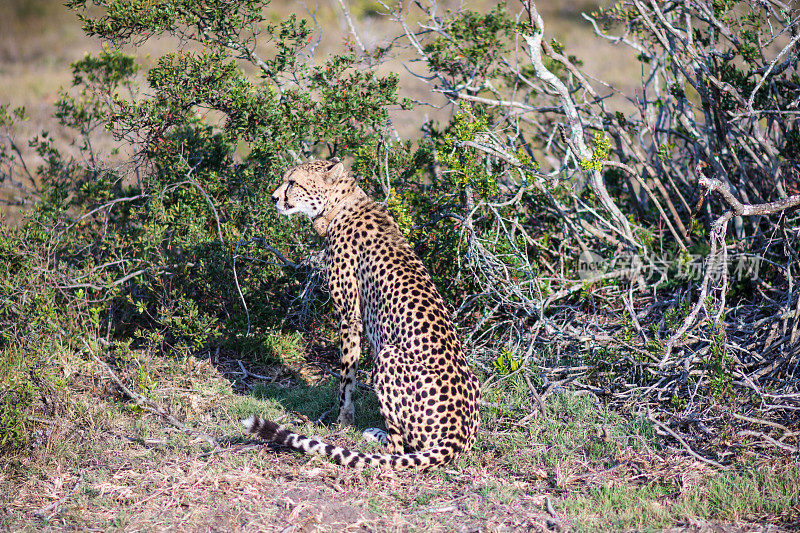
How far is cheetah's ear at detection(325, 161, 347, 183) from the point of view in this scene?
16.4ft

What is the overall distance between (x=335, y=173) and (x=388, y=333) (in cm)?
128

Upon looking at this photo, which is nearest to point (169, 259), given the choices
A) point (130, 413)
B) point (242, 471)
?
point (130, 413)

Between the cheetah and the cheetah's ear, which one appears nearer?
the cheetah

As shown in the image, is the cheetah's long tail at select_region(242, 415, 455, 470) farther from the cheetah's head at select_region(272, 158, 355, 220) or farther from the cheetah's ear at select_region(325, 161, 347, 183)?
the cheetah's ear at select_region(325, 161, 347, 183)

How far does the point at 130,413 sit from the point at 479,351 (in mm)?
2707

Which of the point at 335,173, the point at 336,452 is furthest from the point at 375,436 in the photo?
the point at 335,173

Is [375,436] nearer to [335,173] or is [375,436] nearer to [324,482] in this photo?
[324,482]

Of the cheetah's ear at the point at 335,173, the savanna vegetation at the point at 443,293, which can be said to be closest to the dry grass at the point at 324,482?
the savanna vegetation at the point at 443,293

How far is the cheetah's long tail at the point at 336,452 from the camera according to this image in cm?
399

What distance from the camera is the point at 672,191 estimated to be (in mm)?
6570

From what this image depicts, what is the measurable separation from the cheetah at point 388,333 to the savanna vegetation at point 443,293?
0.69 feet

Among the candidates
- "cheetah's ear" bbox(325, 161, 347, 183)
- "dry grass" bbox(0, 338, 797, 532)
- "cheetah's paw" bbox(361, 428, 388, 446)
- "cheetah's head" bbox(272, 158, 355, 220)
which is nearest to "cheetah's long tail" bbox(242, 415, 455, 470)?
"dry grass" bbox(0, 338, 797, 532)

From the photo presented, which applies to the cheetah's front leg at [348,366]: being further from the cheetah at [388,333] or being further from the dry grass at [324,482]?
the dry grass at [324,482]

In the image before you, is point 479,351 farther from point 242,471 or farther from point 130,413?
point 130,413
